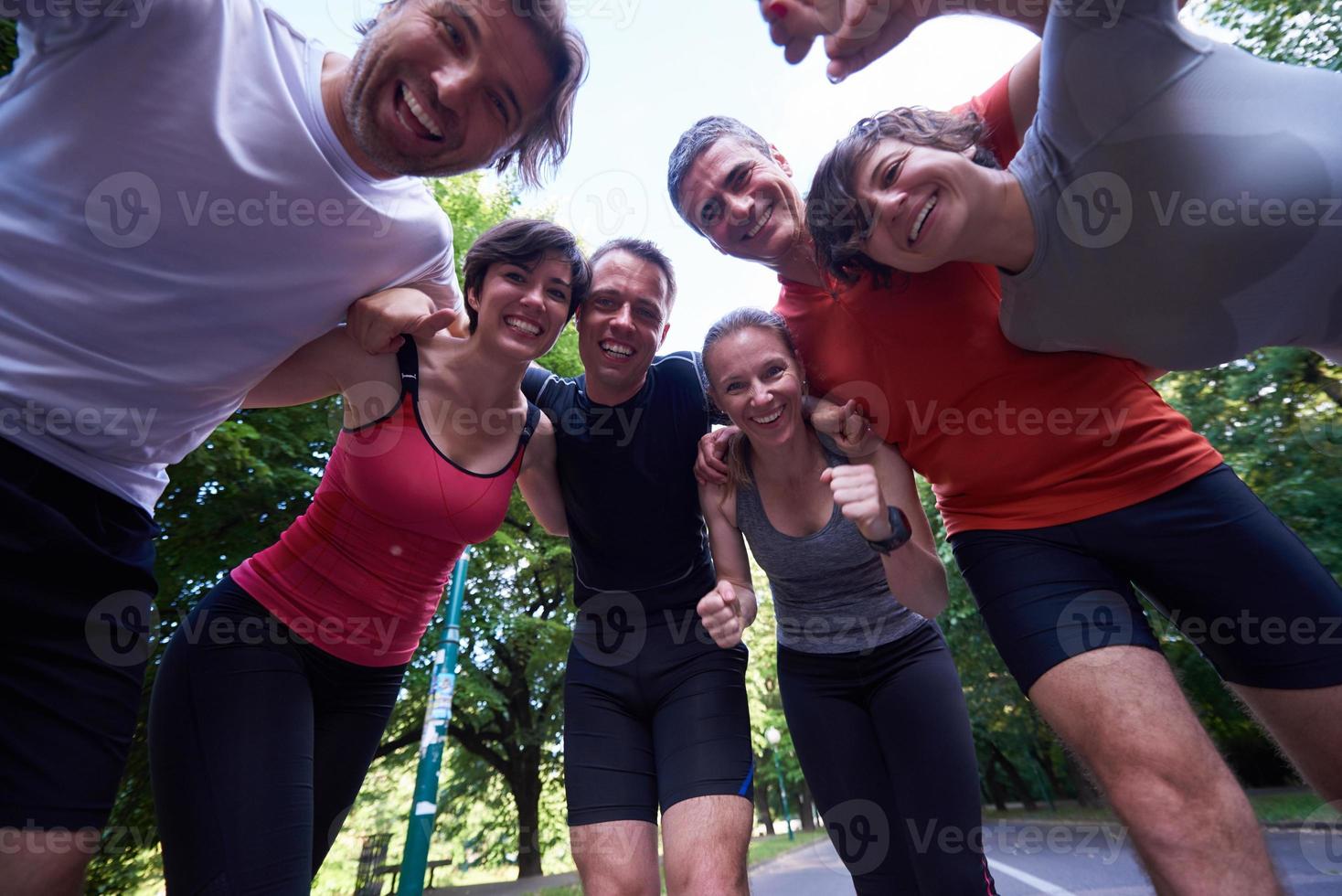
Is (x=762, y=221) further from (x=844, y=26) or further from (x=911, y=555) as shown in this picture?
(x=911, y=555)

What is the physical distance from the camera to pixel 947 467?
2281 mm

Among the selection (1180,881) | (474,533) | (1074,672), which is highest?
(474,533)

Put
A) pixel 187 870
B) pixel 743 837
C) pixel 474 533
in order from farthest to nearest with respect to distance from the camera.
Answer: pixel 474 533 < pixel 743 837 < pixel 187 870

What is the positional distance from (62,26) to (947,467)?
2430 millimetres

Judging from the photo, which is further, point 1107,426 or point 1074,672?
point 1107,426

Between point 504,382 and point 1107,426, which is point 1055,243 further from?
point 504,382

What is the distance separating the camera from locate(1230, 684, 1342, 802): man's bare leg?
1.83m

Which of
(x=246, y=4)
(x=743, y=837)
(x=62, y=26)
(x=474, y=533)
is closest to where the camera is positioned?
(x=62, y=26)

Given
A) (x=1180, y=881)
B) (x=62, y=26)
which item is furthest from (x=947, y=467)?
(x=62, y=26)

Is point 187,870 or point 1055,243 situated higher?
point 1055,243

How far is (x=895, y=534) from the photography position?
7.60ft
